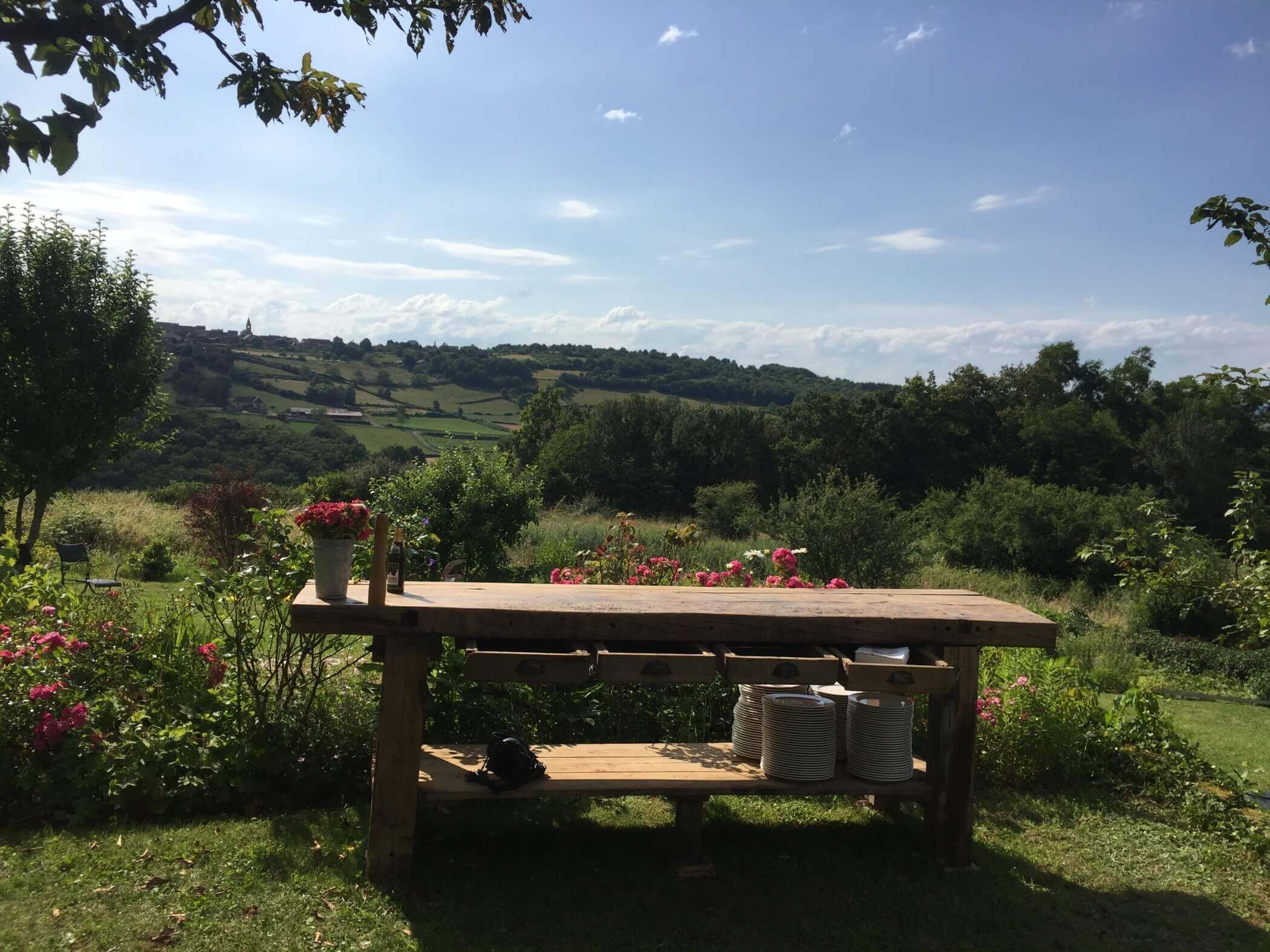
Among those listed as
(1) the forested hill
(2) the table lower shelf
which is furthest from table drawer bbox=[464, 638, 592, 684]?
(1) the forested hill

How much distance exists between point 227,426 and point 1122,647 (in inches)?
1104

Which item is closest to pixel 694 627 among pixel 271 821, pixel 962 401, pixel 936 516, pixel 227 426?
pixel 271 821

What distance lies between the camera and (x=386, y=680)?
3.41m

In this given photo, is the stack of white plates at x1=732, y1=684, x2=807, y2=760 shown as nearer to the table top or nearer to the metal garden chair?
the table top

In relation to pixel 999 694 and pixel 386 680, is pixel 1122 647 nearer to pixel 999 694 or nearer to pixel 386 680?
pixel 999 694

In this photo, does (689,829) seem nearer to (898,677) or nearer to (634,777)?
(634,777)

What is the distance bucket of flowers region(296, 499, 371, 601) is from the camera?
3385mm

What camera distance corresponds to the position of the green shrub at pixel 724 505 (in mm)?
26844

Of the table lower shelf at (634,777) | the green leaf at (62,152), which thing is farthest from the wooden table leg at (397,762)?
the green leaf at (62,152)

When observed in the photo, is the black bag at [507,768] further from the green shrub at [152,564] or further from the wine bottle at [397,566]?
the green shrub at [152,564]

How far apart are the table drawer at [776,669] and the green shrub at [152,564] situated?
10.8 meters

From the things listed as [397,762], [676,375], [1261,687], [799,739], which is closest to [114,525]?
[397,762]

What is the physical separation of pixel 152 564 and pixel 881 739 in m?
11.1

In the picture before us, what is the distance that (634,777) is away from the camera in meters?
3.59
